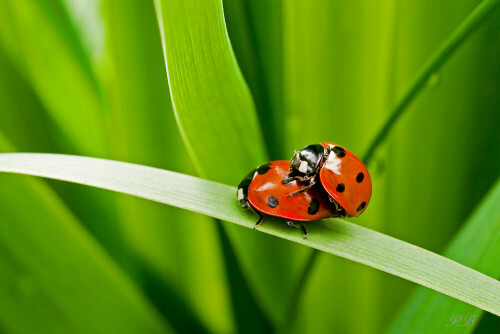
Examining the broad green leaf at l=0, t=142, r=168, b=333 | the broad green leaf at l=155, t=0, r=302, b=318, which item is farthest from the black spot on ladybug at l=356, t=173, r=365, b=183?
the broad green leaf at l=0, t=142, r=168, b=333

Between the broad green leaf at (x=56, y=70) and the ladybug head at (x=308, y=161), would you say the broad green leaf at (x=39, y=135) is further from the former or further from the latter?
the ladybug head at (x=308, y=161)

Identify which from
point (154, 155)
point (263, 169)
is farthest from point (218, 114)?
point (154, 155)

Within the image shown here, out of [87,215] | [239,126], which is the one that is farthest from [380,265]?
[87,215]

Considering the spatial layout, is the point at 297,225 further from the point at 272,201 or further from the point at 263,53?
the point at 263,53

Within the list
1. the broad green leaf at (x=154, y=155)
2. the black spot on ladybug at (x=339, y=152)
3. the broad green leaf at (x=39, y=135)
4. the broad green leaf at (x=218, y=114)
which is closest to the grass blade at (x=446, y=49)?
the black spot on ladybug at (x=339, y=152)

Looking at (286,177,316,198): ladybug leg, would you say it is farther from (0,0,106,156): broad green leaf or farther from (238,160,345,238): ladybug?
(0,0,106,156): broad green leaf
